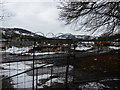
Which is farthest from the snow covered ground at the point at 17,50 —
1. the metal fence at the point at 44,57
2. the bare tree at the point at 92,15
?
the bare tree at the point at 92,15


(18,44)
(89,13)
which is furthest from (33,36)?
(89,13)

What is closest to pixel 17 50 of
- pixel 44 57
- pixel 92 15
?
pixel 44 57

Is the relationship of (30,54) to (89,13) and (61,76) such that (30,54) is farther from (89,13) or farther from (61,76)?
(89,13)

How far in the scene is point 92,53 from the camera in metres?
2.92

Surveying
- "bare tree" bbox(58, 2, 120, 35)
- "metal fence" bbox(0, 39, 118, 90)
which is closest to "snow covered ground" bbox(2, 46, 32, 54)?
"metal fence" bbox(0, 39, 118, 90)

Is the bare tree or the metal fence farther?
the bare tree

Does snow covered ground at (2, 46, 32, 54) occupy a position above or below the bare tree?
below

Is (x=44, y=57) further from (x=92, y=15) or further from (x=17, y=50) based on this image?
(x=92, y=15)

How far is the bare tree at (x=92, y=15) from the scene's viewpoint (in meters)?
4.72

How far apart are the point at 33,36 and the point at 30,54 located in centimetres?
50

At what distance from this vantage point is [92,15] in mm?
5023

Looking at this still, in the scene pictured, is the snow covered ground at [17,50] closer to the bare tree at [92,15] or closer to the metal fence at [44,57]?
the metal fence at [44,57]

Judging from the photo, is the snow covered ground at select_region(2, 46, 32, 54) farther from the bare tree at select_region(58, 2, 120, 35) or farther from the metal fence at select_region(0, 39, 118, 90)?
the bare tree at select_region(58, 2, 120, 35)

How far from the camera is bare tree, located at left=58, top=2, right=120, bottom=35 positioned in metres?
4.72
